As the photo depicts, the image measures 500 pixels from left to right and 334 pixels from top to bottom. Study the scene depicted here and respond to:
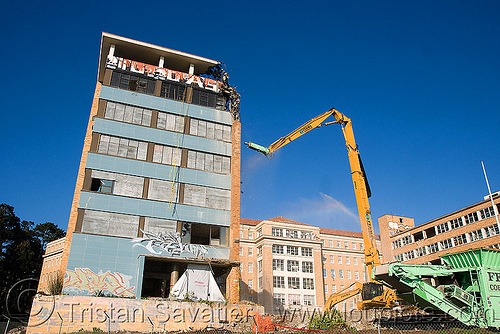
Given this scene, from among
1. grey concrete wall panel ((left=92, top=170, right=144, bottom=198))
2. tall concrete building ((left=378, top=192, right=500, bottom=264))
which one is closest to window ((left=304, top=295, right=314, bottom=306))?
tall concrete building ((left=378, top=192, right=500, bottom=264))

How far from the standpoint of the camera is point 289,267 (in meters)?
68.7

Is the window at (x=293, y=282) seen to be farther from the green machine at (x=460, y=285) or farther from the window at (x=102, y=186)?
the green machine at (x=460, y=285)

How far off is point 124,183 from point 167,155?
17.0 feet

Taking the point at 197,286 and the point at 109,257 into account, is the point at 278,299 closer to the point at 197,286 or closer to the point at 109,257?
the point at 197,286

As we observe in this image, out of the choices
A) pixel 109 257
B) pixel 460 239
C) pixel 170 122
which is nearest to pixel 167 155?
pixel 170 122

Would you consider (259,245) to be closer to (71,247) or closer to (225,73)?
(225,73)

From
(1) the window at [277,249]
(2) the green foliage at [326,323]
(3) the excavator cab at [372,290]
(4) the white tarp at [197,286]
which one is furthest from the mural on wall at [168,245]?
(1) the window at [277,249]

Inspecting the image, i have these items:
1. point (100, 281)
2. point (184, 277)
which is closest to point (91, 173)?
point (100, 281)

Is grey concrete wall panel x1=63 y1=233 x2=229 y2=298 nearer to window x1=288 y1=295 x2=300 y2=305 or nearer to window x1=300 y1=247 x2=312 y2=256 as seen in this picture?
window x1=288 y1=295 x2=300 y2=305

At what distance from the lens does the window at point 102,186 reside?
113 ft

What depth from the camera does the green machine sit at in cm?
2177

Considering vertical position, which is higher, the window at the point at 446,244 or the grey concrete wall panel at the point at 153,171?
the grey concrete wall panel at the point at 153,171

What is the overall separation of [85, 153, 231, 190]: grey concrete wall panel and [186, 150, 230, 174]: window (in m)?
0.65

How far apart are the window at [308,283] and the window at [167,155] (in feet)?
133
